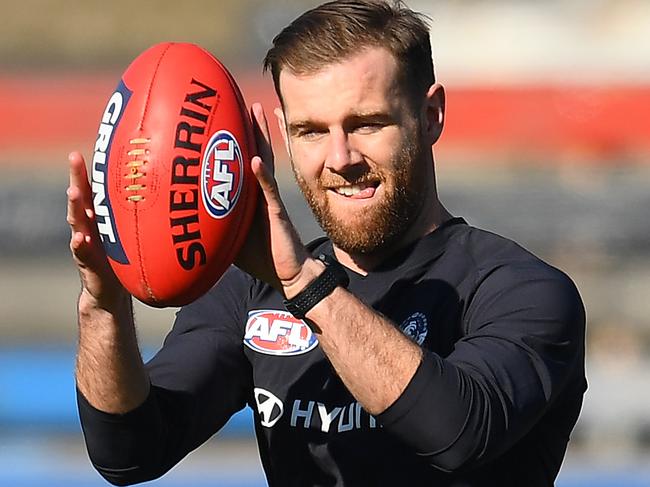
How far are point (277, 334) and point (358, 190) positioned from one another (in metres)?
0.36

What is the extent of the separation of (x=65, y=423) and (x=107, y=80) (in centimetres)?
273

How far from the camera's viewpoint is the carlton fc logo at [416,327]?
7.89ft

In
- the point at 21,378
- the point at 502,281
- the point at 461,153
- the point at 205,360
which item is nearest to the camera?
the point at 502,281

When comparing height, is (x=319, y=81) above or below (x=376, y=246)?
above

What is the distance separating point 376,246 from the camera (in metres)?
2.50

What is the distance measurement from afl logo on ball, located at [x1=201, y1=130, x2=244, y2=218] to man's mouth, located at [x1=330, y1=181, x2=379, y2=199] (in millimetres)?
278

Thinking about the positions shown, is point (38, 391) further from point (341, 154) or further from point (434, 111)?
point (341, 154)

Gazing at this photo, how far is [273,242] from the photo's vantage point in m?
2.13

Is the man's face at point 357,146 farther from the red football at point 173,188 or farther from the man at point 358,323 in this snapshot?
the red football at point 173,188

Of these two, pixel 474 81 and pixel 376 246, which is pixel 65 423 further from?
pixel 376 246

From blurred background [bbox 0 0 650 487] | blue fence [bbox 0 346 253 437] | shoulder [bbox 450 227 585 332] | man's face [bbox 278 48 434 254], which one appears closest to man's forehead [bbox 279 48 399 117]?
man's face [bbox 278 48 434 254]

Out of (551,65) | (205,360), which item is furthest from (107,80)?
(205,360)

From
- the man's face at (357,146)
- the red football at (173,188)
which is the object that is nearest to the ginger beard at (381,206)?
the man's face at (357,146)

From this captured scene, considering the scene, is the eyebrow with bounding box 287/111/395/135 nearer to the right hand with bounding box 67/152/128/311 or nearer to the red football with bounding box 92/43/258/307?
the red football with bounding box 92/43/258/307
